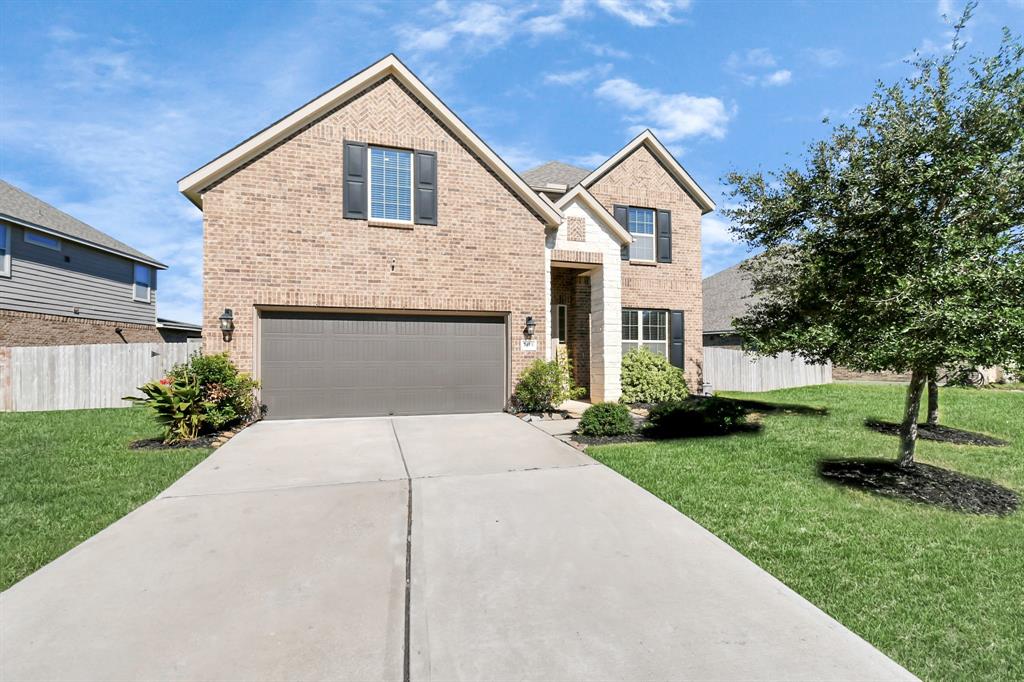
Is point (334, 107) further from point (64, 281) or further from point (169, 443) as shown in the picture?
point (64, 281)

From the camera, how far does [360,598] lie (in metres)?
2.99

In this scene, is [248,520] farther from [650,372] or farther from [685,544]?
[650,372]

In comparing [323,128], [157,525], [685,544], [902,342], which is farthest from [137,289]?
[902,342]

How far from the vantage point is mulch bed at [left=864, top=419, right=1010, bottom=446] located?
827 centimetres

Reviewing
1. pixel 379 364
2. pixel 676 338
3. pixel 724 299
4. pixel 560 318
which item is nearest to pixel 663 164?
pixel 676 338

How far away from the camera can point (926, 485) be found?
5551mm

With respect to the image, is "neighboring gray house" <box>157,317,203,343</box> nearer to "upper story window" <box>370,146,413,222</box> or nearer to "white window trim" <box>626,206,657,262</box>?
"upper story window" <box>370,146,413,222</box>

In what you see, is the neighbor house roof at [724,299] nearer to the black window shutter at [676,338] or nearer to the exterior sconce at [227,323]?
the black window shutter at [676,338]

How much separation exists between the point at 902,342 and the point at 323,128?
34.4 feet

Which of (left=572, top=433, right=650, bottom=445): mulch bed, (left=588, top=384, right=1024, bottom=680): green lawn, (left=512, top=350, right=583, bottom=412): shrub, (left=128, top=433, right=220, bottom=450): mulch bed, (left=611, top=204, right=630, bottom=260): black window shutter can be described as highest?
(left=611, top=204, right=630, bottom=260): black window shutter

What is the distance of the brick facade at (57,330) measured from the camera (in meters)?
13.7

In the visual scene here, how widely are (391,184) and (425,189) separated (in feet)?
2.45

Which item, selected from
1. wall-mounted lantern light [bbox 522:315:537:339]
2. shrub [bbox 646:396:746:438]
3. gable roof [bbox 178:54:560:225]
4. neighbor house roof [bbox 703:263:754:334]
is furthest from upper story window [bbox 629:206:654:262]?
neighbor house roof [bbox 703:263:754:334]

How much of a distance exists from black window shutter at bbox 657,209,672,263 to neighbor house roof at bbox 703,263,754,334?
376 inches
